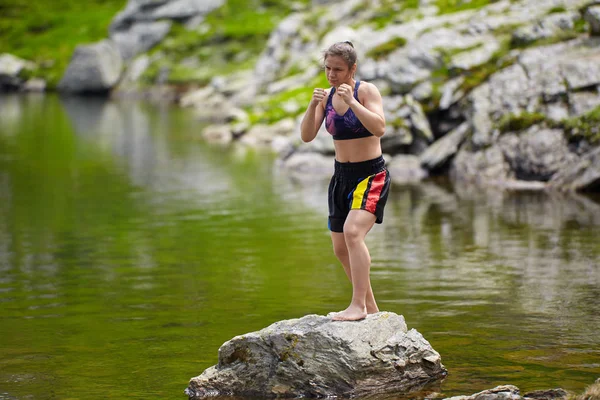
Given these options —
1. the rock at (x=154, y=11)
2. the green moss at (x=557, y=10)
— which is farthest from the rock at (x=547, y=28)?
the rock at (x=154, y=11)

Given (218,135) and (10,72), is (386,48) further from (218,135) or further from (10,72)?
(10,72)

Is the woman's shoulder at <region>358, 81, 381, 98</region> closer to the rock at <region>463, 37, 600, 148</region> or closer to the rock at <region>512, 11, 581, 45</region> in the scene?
the rock at <region>463, 37, 600, 148</region>

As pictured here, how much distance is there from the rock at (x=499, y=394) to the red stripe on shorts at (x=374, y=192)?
2.46 m

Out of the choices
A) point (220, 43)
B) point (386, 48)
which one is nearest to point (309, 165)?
point (386, 48)

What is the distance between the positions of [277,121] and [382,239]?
3598 centimetres

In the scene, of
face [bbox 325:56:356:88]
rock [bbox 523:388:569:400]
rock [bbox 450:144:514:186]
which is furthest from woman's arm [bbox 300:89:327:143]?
rock [bbox 450:144:514:186]

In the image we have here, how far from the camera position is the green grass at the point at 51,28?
456 ft

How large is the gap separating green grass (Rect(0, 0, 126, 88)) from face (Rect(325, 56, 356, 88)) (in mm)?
120531

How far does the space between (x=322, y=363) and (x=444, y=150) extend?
2785cm

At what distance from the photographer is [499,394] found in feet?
28.0

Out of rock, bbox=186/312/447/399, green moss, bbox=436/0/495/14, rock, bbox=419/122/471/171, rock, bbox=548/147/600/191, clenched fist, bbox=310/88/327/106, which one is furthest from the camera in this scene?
green moss, bbox=436/0/495/14

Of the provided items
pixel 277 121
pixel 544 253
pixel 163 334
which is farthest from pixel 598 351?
pixel 277 121

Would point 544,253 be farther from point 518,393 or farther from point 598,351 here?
point 518,393

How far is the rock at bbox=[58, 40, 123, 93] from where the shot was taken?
4456 inches
